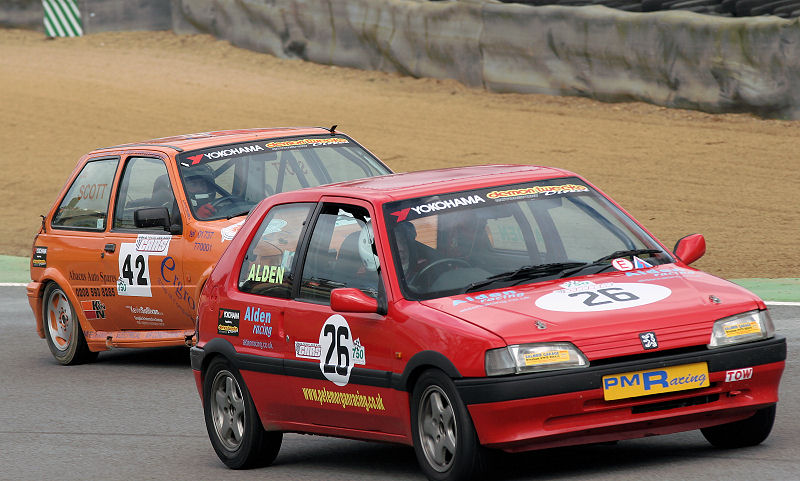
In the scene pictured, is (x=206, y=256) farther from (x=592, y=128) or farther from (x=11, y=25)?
(x=11, y=25)

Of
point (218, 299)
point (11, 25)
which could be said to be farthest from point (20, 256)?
point (11, 25)

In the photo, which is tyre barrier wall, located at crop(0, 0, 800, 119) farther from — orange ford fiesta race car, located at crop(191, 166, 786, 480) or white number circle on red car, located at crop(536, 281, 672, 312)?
white number circle on red car, located at crop(536, 281, 672, 312)

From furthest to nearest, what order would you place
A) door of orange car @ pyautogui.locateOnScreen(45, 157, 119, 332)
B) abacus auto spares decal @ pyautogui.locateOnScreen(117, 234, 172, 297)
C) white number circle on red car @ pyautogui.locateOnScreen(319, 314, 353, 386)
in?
1. door of orange car @ pyautogui.locateOnScreen(45, 157, 119, 332)
2. abacus auto spares decal @ pyautogui.locateOnScreen(117, 234, 172, 297)
3. white number circle on red car @ pyautogui.locateOnScreen(319, 314, 353, 386)

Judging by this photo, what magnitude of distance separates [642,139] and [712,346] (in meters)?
16.0

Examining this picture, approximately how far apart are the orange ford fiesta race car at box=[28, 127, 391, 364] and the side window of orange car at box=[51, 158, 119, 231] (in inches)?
0.4

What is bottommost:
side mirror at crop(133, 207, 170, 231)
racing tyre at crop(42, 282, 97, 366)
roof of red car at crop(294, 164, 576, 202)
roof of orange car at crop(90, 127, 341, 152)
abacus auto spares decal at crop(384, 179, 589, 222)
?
racing tyre at crop(42, 282, 97, 366)

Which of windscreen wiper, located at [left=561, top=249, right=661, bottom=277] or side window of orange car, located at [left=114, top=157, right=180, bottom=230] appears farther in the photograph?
side window of orange car, located at [left=114, top=157, right=180, bottom=230]

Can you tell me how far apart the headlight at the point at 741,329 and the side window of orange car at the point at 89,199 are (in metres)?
6.50

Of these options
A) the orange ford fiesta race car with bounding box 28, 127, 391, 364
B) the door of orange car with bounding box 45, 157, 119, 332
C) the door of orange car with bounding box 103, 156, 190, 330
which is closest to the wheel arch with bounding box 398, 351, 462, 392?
the orange ford fiesta race car with bounding box 28, 127, 391, 364

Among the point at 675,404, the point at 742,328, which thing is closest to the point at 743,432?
the point at 742,328

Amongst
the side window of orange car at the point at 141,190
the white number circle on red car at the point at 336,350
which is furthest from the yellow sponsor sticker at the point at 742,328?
the side window of orange car at the point at 141,190

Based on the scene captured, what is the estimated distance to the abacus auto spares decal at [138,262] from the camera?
37.6 feet

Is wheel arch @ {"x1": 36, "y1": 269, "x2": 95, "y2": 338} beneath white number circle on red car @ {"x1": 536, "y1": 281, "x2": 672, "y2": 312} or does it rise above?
beneath

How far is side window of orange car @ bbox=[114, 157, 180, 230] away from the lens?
1168 centimetres
